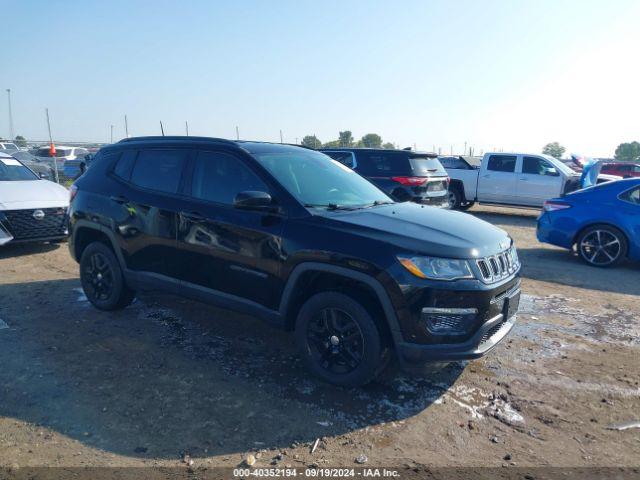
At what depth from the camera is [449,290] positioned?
329cm

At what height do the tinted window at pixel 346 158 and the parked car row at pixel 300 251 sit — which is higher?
the tinted window at pixel 346 158

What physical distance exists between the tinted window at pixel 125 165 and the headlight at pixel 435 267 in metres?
3.17

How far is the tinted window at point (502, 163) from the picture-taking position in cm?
1434

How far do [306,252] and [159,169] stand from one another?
201 cm

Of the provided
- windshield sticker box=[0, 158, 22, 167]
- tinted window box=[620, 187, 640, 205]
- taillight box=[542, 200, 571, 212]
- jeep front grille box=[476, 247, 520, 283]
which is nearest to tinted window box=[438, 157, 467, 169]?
taillight box=[542, 200, 571, 212]

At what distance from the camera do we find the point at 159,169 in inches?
189

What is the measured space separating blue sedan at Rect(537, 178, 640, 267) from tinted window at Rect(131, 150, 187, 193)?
646cm

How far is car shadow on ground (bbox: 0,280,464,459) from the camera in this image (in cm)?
318

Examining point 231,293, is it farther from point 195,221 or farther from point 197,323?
point 197,323

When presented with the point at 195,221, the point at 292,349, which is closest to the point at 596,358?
the point at 292,349

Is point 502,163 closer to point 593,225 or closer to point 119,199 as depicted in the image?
point 593,225

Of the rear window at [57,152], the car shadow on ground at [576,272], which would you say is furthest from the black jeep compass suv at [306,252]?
the rear window at [57,152]

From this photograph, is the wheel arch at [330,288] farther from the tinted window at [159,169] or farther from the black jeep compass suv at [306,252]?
the tinted window at [159,169]

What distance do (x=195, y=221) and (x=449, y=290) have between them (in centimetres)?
226
